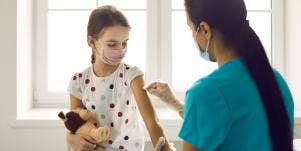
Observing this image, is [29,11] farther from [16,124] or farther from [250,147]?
[250,147]

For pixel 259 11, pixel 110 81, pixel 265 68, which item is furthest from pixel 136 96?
pixel 259 11

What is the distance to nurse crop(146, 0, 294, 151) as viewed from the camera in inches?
38.3

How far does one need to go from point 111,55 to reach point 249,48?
64cm

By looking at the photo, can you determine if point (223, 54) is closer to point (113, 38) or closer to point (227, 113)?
point (227, 113)

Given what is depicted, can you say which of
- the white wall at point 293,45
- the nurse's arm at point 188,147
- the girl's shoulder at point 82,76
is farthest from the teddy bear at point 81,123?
the white wall at point 293,45

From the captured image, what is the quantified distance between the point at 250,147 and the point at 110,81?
Answer: 2.36 ft

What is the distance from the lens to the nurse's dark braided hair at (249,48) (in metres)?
1.02

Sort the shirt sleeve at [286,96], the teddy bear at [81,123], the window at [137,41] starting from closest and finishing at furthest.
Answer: the shirt sleeve at [286,96], the teddy bear at [81,123], the window at [137,41]

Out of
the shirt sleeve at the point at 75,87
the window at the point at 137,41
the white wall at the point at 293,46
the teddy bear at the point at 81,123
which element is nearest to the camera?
the teddy bear at the point at 81,123

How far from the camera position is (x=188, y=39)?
2691mm

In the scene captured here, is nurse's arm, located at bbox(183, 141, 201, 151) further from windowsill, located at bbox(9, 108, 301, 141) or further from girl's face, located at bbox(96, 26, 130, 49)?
windowsill, located at bbox(9, 108, 301, 141)

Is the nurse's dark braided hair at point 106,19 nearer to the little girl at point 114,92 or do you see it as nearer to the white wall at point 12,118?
the little girl at point 114,92

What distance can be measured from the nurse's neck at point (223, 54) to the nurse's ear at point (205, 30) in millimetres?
30

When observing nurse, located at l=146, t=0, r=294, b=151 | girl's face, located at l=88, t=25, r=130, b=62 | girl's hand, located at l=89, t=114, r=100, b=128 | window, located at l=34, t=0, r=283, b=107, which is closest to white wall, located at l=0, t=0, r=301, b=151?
window, located at l=34, t=0, r=283, b=107
